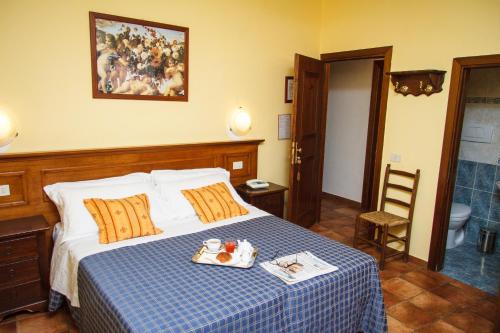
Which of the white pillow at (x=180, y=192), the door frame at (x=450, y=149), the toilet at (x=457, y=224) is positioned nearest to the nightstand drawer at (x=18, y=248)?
the white pillow at (x=180, y=192)

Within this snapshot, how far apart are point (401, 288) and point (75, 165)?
9.55 feet

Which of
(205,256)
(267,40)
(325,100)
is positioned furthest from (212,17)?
(205,256)

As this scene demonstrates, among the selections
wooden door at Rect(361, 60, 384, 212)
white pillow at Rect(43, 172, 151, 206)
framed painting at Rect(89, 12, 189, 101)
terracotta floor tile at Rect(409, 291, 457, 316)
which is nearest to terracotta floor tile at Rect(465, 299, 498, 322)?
terracotta floor tile at Rect(409, 291, 457, 316)

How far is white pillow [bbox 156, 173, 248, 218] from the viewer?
112 inches

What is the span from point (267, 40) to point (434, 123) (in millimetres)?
1881

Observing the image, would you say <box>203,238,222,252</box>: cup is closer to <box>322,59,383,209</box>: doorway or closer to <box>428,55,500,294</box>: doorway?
<box>428,55,500,294</box>: doorway

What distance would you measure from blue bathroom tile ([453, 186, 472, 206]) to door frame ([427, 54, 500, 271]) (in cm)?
95

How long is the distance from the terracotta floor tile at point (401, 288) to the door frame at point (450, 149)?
1.49ft

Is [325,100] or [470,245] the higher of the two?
[325,100]

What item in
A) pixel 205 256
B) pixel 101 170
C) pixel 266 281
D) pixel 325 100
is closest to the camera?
pixel 266 281

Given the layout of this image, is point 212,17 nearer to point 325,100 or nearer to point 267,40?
point 267,40

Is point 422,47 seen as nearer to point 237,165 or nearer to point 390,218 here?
point 390,218

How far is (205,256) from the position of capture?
7.05 ft

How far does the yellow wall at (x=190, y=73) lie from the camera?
2.53m
